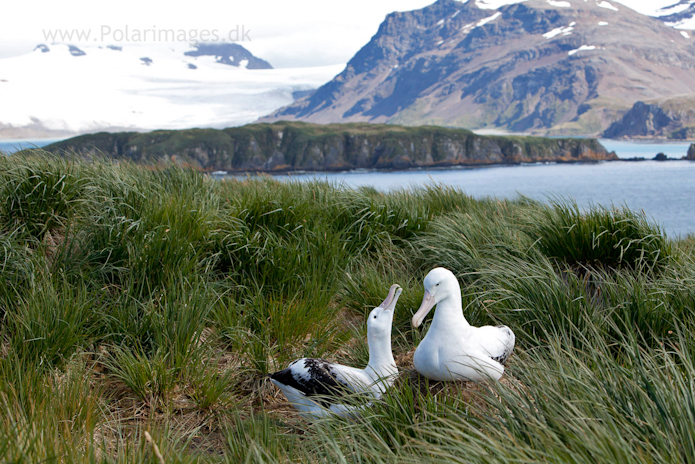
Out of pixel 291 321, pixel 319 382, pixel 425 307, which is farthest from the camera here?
pixel 291 321

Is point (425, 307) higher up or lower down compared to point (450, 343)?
higher up

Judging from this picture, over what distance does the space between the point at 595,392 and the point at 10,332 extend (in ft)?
14.2

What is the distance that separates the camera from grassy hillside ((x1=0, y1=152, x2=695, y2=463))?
7.39 feet

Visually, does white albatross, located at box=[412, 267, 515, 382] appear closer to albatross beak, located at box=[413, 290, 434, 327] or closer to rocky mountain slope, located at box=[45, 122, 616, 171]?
albatross beak, located at box=[413, 290, 434, 327]

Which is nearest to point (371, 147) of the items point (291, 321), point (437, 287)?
point (291, 321)

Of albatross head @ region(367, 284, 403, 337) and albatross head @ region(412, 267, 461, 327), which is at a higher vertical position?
albatross head @ region(412, 267, 461, 327)

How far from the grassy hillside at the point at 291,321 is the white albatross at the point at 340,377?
0.18 meters

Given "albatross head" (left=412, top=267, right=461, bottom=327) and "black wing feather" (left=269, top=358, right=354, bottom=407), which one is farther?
"albatross head" (left=412, top=267, right=461, bottom=327)

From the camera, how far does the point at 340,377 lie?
3104mm

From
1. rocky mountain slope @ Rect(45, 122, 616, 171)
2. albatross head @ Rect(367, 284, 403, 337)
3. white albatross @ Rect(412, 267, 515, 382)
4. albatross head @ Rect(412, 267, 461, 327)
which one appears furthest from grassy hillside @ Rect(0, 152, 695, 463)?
rocky mountain slope @ Rect(45, 122, 616, 171)

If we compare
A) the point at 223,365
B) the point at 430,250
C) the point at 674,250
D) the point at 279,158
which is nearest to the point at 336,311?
the point at 223,365

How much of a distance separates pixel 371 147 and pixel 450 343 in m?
92.4

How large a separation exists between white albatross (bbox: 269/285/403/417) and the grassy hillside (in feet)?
0.60

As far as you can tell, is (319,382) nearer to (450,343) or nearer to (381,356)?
(381,356)
